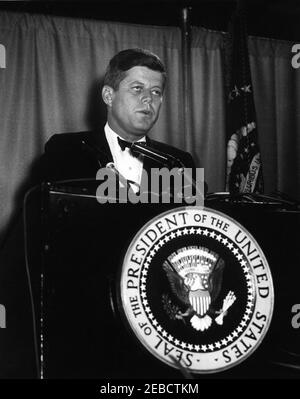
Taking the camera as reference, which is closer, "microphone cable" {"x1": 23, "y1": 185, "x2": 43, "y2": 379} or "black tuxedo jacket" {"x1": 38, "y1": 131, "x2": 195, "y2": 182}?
"microphone cable" {"x1": 23, "y1": 185, "x2": 43, "y2": 379}

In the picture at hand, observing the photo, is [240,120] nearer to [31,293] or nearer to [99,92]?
[99,92]

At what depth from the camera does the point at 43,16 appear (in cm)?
288

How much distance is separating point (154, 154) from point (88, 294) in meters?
0.36

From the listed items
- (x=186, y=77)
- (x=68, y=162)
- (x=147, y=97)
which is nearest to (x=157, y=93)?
(x=147, y=97)

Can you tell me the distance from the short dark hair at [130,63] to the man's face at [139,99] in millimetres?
18

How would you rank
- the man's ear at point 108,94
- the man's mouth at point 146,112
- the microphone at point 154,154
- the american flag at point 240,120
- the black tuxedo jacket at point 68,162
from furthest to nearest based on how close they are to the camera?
the american flag at point 240,120 → the man's ear at point 108,94 → the man's mouth at point 146,112 → the black tuxedo jacket at point 68,162 → the microphone at point 154,154

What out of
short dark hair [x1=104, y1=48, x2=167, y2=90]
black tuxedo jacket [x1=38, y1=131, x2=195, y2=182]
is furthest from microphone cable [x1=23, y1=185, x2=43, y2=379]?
short dark hair [x1=104, y1=48, x2=167, y2=90]

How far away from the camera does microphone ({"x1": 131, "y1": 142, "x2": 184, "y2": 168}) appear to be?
115 cm

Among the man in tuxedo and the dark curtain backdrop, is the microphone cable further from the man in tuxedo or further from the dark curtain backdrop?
the dark curtain backdrop

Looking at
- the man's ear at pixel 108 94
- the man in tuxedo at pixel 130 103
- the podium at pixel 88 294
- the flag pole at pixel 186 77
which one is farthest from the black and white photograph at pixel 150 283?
the flag pole at pixel 186 77

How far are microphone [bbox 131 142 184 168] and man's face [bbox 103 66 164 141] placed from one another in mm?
1003

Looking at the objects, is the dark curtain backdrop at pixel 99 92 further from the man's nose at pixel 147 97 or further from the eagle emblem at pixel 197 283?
the eagle emblem at pixel 197 283

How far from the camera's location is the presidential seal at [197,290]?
1007mm

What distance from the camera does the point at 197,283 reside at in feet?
3.44
